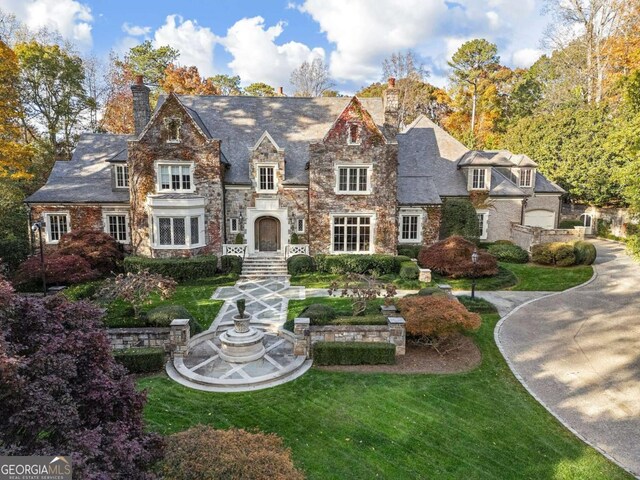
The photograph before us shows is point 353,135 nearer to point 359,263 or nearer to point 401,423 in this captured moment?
point 359,263

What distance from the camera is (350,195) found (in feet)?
84.1

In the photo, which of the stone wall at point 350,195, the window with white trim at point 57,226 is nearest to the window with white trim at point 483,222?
the stone wall at point 350,195

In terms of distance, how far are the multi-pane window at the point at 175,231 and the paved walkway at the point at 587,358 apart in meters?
18.2

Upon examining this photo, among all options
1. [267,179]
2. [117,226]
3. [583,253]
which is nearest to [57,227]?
[117,226]

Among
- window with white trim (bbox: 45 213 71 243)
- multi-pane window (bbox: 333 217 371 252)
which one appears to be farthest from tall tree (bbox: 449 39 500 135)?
window with white trim (bbox: 45 213 71 243)

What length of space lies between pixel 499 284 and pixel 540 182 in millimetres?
17038

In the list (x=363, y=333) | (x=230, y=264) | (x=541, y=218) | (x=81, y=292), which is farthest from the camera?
(x=541, y=218)

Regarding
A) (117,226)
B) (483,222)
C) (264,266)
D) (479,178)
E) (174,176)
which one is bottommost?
(264,266)

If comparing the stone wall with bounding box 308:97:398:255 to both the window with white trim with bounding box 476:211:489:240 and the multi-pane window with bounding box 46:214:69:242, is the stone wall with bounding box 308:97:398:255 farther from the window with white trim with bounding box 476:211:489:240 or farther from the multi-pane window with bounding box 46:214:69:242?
the multi-pane window with bounding box 46:214:69:242

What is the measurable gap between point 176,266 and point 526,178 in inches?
1113

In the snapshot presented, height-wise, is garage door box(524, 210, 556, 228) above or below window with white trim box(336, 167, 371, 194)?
below

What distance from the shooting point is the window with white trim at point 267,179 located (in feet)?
86.1

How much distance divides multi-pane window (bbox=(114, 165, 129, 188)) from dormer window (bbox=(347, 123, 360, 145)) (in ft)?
49.9

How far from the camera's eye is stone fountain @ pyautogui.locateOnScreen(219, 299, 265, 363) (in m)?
13.3
